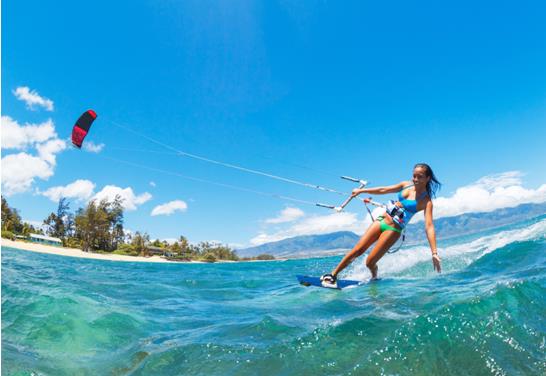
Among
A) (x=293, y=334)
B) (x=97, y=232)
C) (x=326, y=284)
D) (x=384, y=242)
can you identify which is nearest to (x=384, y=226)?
(x=384, y=242)

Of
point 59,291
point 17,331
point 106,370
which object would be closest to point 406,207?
point 106,370

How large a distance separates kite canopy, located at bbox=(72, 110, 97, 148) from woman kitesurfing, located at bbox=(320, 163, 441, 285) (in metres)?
9.52

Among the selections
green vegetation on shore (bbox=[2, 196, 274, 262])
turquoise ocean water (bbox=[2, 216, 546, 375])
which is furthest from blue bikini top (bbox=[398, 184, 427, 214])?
green vegetation on shore (bbox=[2, 196, 274, 262])

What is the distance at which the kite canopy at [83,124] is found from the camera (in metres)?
12.6

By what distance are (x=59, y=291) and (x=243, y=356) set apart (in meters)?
6.35

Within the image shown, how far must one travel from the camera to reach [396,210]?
27.3 feet

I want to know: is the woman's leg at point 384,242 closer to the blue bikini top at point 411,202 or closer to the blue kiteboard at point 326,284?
the blue bikini top at point 411,202

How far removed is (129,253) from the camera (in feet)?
271

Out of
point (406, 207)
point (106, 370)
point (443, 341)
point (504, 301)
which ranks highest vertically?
point (406, 207)

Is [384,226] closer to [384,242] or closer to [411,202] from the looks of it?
[384,242]

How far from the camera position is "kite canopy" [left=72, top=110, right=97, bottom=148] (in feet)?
41.2

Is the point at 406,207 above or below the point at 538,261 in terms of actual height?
above

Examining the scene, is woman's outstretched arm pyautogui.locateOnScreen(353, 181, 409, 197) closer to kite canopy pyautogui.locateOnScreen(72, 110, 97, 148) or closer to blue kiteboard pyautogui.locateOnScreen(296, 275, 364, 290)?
blue kiteboard pyautogui.locateOnScreen(296, 275, 364, 290)

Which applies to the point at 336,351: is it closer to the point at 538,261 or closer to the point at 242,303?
the point at 242,303
